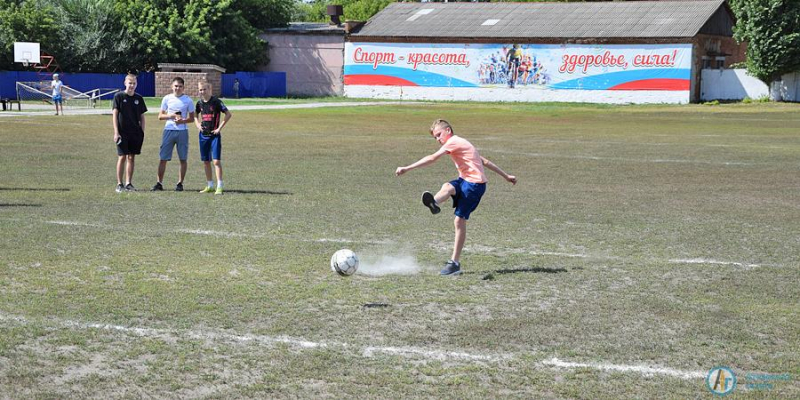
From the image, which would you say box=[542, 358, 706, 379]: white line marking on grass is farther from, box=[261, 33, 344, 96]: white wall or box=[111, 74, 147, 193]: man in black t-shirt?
box=[261, 33, 344, 96]: white wall

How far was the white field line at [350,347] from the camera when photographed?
647 centimetres

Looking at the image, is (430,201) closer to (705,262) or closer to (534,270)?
(534,270)

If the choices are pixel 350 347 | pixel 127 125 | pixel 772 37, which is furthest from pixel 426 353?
pixel 772 37

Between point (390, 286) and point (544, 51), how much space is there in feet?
173

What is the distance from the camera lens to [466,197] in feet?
32.0

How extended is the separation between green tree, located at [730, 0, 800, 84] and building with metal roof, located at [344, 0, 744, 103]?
2952mm

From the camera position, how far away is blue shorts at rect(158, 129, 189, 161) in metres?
15.6

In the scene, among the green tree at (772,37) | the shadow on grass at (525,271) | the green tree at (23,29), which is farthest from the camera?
the green tree at (23,29)

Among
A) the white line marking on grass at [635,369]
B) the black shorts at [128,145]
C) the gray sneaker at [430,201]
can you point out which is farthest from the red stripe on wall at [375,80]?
the white line marking on grass at [635,369]

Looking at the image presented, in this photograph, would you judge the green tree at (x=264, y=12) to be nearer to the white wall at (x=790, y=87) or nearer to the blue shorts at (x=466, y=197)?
the white wall at (x=790, y=87)

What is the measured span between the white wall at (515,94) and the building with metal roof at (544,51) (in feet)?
0.21

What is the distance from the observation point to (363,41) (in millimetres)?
64562

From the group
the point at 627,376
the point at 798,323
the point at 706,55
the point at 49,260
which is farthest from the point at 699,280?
the point at 706,55

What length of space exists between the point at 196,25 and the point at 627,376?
2362 inches
